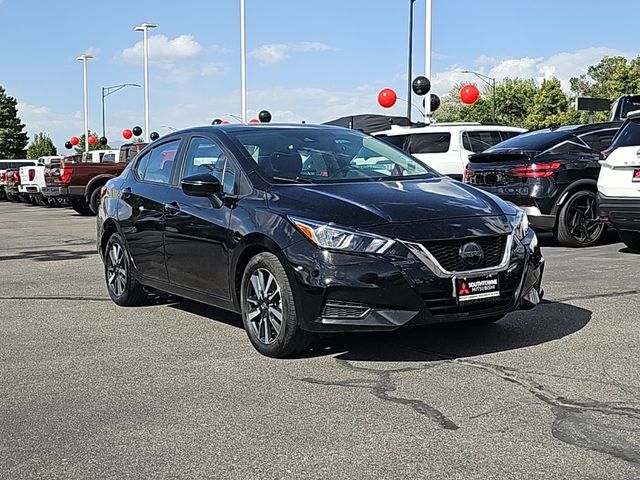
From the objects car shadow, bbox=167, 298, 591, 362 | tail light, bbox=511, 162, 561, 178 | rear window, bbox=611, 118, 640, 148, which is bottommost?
car shadow, bbox=167, 298, 591, 362

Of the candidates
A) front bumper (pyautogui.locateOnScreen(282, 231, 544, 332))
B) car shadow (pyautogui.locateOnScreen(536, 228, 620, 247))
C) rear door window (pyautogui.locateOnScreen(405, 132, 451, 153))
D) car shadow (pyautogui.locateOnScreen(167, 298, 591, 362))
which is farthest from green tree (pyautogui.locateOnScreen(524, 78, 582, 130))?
front bumper (pyautogui.locateOnScreen(282, 231, 544, 332))

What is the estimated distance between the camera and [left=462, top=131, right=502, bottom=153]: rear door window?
1612cm

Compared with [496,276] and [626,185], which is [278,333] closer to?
[496,276]

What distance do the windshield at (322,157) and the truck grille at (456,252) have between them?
1093 millimetres

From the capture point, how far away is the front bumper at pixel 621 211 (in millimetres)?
9984

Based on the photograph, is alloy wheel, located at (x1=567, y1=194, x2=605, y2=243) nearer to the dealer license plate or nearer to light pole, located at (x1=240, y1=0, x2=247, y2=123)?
the dealer license plate

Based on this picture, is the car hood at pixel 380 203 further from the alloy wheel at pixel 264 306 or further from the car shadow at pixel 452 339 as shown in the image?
the car shadow at pixel 452 339

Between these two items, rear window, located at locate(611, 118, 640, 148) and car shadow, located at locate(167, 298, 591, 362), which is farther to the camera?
rear window, located at locate(611, 118, 640, 148)

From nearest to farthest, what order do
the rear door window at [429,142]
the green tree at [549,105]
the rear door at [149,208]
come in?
the rear door at [149,208], the rear door window at [429,142], the green tree at [549,105]

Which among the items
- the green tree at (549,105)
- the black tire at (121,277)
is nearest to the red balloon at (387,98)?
the black tire at (121,277)

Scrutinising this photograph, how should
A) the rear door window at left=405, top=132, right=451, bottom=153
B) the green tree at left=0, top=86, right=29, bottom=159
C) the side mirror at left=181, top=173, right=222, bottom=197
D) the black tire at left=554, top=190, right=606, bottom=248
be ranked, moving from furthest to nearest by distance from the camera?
1. the green tree at left=0, top=86, right=29, bottom=159
2. the rear door window at left=405, top=132, right=451, bottom=153
3. the black tire at left=554, top=190, right=606, bottom=248
4. the side mirror at left=181, top=173, right=222, bottom=197

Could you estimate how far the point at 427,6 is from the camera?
85.6 ft

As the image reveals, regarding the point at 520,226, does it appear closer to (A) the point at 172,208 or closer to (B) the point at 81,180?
(A) the point at 172,208

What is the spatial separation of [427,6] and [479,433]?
23.1 meters
